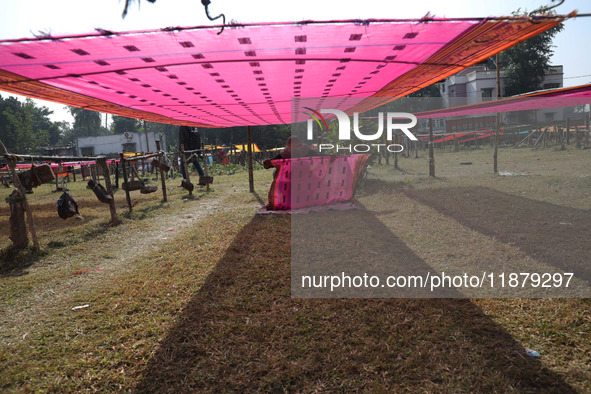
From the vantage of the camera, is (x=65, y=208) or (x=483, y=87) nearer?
(x=65, y=208)

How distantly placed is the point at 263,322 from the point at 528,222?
218 inches

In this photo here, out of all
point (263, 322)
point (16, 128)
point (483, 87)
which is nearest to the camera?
point (263, 322)

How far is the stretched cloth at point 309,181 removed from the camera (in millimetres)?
8258

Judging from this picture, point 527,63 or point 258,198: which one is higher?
point 527,63

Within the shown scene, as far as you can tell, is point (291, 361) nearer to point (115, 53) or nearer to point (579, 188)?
point (115, 53)

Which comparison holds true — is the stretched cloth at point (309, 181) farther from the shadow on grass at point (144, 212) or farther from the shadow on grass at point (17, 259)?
the shadow on grass at point (17, 259)

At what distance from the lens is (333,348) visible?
303 cm

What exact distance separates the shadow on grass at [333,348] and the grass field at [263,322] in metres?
0.01

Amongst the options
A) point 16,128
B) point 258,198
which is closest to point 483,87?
point 258,198

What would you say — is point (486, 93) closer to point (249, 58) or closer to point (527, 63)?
point (527, 63)

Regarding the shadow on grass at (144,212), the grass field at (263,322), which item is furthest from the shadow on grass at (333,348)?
the shadow on grass at (144,212)

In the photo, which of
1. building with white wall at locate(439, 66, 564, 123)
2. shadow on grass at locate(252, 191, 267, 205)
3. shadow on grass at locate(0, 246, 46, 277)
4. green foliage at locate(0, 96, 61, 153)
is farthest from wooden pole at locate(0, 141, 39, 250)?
green foliage at locate(0, 96, 61, 153)

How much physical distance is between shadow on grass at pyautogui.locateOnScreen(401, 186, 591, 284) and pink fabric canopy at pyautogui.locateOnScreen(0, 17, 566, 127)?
2799 millimetres

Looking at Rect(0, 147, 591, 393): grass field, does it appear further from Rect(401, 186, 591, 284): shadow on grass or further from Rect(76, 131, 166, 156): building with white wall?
Rect(76, 131, 166, 156): building with white wall
